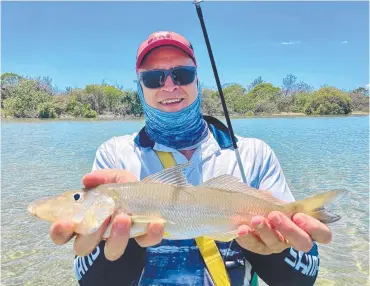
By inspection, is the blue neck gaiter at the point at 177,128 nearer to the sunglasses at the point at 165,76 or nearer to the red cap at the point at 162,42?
the sunglasses at the point at 165,76

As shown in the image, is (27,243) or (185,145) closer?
(185,145)

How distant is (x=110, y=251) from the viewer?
200 cm

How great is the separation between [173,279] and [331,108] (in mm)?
77238

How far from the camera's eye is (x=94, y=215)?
1994 mm

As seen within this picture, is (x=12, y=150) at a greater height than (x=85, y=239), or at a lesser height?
lesser

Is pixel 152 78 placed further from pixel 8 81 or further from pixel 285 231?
pixel 8 81

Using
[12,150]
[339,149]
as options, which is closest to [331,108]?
[339,149]

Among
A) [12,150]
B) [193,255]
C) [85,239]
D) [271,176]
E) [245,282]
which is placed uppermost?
[271,176]

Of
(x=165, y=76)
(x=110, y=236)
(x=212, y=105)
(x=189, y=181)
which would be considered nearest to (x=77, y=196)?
(x=110, y=236)

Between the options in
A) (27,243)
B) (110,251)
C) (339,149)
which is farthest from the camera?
(339,149)

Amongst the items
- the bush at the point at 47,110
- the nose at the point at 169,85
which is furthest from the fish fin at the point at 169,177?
the bush at the point at 47,110

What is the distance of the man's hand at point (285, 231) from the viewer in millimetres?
1968

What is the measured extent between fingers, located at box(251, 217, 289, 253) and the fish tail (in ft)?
0.44

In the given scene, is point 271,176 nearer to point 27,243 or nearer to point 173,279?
point 173,279
